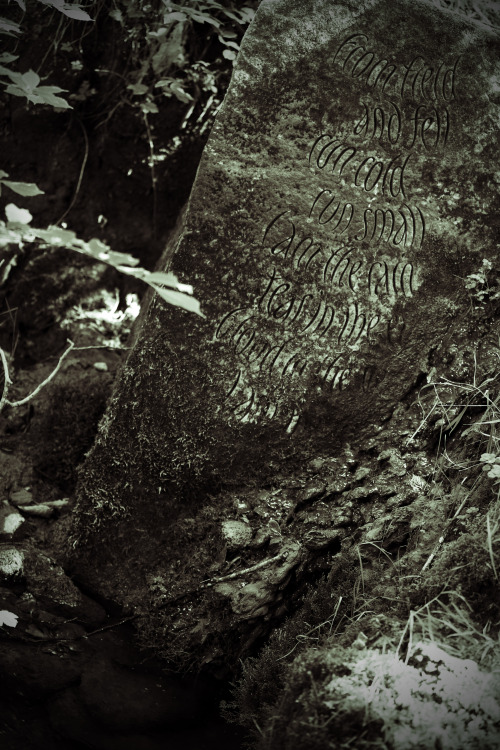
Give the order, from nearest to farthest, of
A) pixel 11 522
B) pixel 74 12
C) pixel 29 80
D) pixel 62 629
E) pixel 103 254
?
pixel 103 254 < pixel 29 80 < pixel 74 12 < pixel 62 629 < pixel 11 522

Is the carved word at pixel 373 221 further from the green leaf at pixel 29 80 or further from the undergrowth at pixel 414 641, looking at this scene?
the green leaf at pixel 29 80

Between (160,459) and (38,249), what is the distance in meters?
1.53

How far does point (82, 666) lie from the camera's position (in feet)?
6.95

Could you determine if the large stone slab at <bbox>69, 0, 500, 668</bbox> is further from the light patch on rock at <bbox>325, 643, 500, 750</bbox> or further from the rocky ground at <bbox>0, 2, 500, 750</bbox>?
the light patch on rock at <bbox>325, 643, 500, 750</bbox>

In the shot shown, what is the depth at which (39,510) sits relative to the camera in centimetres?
265

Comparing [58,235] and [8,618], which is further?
[8,618]

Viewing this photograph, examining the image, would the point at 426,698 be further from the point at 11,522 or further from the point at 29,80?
the point at 29,80

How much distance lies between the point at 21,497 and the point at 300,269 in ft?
5.45

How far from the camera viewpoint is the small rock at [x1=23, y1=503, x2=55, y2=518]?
8.69ft

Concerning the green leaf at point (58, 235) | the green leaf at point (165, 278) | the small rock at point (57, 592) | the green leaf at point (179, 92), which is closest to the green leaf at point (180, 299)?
Answer: the green leaf at point (165, 278)

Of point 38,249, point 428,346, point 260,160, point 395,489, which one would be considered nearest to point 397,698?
point 395,489

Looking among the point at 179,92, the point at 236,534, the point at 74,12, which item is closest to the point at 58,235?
the point at 74,12

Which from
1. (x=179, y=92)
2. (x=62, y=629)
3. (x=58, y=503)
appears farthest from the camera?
(x=179, y=92)

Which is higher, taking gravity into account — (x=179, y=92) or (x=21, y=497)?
(x=179, y=92)
